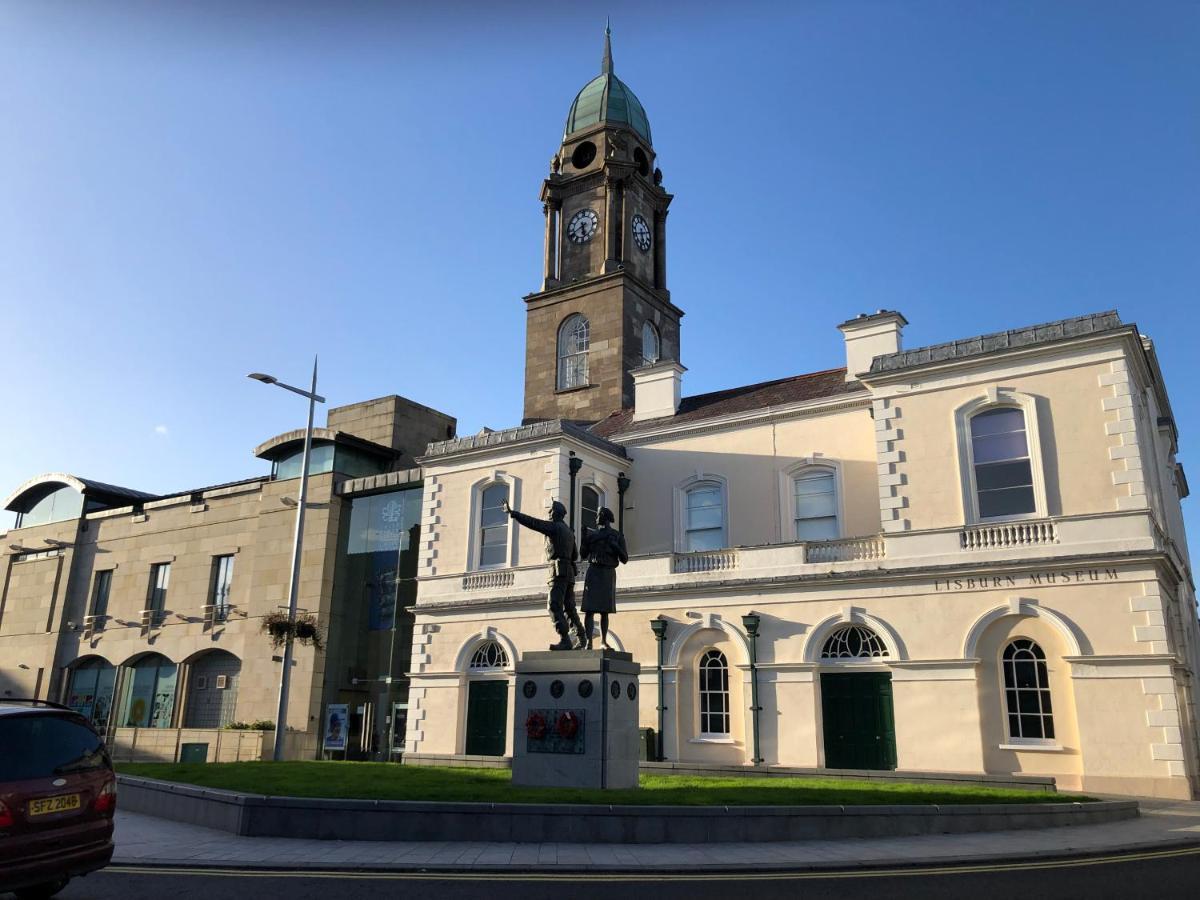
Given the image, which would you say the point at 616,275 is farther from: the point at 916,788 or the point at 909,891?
the point at 909,891

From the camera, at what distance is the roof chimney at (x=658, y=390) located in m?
33.3

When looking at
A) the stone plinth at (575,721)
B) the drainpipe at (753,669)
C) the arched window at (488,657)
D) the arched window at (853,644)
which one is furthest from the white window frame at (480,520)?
the stone plinth at (575,721)

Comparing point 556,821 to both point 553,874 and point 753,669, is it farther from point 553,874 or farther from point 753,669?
point 753,669

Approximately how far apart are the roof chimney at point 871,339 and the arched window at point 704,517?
546 cm

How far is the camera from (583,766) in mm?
15773

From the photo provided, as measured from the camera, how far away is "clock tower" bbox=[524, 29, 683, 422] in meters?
41.9

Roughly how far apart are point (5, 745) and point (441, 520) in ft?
75.8

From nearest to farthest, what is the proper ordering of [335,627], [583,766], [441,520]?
[583,766] → [441,520] → [335,627]

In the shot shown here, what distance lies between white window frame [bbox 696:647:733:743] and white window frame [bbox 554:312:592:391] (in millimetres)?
17927

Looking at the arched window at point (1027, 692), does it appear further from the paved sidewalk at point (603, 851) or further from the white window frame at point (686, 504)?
the white window frame at point (686, 504)

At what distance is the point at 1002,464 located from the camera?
23.5 metres

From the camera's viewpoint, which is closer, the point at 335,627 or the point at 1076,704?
the point at 1076,704

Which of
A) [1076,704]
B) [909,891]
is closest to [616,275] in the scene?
[1076,704]

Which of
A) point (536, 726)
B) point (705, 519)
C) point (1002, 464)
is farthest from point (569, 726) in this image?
point (705, 519)
